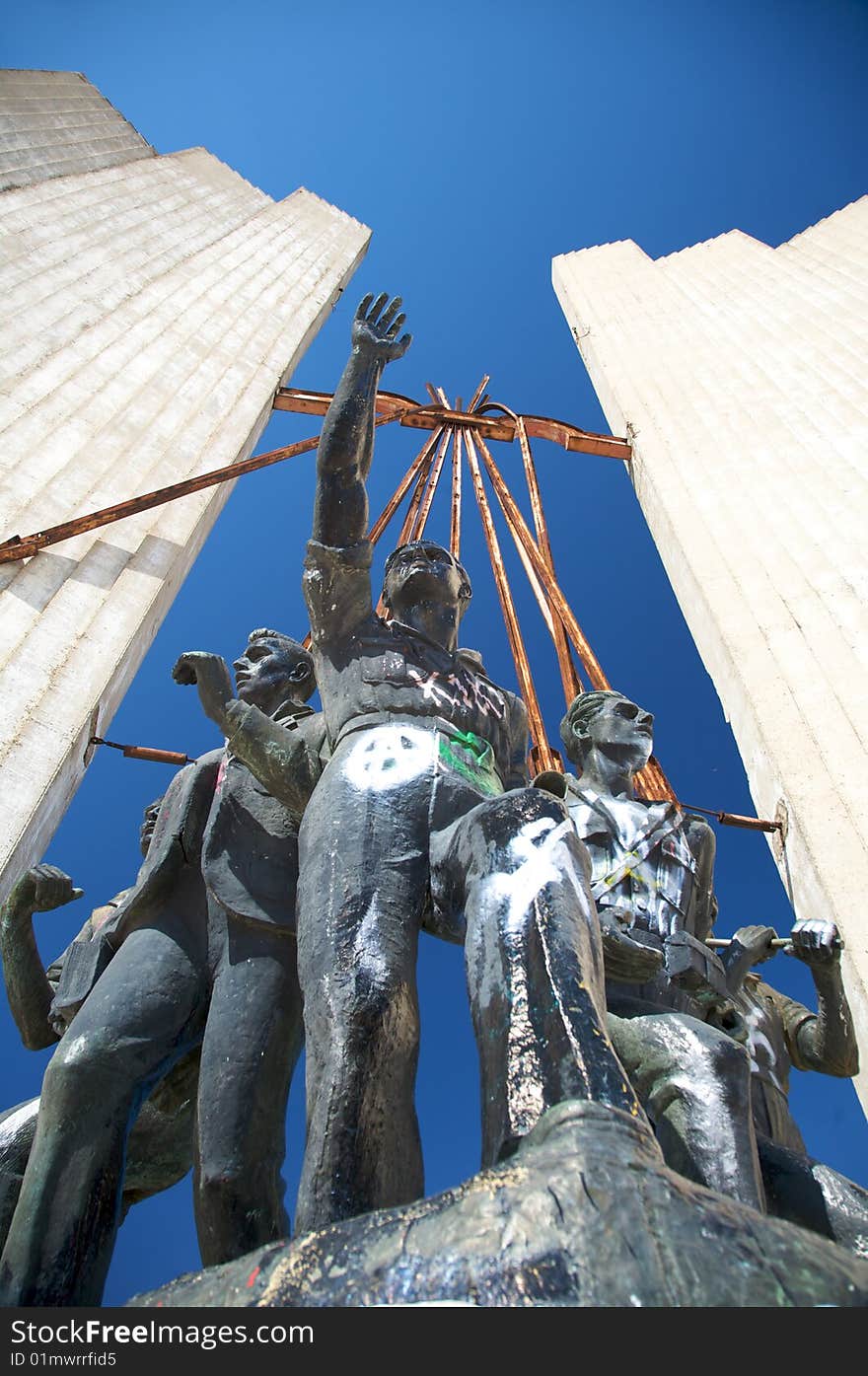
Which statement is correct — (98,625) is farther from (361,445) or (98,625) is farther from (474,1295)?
(474,1295)

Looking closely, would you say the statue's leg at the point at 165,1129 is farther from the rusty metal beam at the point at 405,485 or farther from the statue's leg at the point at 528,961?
the rusty metal beam at the point at 405,485

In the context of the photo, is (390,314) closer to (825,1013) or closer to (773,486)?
(825,1013)

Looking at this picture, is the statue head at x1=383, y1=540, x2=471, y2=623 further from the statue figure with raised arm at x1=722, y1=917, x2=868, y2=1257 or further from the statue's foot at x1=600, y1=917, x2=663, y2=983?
the statue figure with raised arm at x1=722, y1=917, x2=868, y2=1257

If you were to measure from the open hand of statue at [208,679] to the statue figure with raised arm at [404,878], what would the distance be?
0.26 meters

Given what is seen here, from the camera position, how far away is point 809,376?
8.47 meters

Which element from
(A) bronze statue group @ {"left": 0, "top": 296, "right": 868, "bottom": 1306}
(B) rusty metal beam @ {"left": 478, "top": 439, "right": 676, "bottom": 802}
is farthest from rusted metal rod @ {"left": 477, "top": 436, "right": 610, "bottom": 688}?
(A) bronze statue group @ {"left": 0, "top": 296, "right": 868, "bottom": 1306}

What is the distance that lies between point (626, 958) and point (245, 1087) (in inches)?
36.5

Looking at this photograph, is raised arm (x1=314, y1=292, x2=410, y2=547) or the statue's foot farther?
raised arm (x1=314, y1=292, x2=410, y2=547)

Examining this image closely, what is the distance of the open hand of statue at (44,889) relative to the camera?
254cm

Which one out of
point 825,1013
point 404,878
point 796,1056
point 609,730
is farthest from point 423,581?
point 796,1056

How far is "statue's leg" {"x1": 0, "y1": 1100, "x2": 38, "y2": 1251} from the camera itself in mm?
2178

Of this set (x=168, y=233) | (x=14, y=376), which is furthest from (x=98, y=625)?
(x=168, y=233)

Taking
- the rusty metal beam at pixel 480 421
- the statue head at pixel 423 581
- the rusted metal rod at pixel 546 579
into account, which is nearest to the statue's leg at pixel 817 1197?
the statue head at pixel 423 581

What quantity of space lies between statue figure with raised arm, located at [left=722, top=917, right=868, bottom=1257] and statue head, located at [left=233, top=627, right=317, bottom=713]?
156 centimetres
